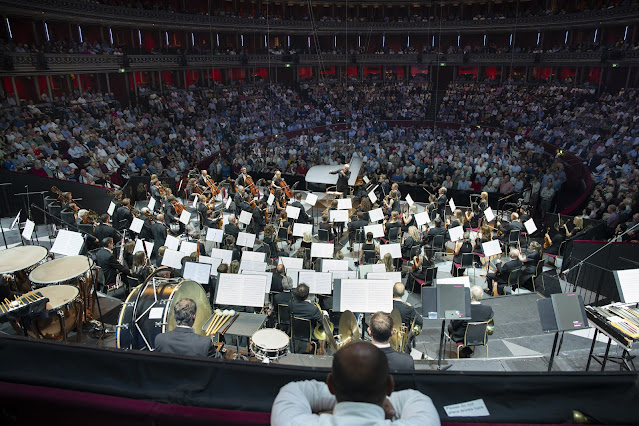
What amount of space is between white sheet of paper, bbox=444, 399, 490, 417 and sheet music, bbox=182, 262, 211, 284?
17.5 feet

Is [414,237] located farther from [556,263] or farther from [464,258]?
[556,263]

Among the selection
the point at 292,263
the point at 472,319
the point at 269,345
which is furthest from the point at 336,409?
the point at 292,263

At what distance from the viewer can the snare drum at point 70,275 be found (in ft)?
21.4

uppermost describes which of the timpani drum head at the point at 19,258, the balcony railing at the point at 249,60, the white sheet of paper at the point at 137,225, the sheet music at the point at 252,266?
the balcony railing at the point at 249,60

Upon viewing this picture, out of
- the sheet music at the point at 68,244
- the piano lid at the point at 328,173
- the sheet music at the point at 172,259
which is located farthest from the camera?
the piano lid at the point at 328,173

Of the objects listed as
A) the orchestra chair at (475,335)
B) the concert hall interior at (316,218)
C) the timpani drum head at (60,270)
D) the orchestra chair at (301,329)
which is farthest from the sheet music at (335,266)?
the timpani drum head at (60,270)

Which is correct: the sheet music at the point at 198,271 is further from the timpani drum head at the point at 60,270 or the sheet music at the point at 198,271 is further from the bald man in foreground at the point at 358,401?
the bald man in foreground at the point at 358,401

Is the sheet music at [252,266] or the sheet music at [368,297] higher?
the sheet music at [368,297]

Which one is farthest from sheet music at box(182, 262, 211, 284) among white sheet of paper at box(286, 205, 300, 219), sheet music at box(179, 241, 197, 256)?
white sheet of paper at box(286, 205, 300, 219)

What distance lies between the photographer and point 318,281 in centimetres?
755

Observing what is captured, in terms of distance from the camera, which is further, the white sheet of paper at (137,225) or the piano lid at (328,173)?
the piano lid at (328,173)

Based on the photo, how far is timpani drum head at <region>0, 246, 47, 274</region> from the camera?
22.0 ft

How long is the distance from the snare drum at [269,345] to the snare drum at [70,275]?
3.13 m

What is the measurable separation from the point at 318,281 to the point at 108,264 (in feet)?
14.5
